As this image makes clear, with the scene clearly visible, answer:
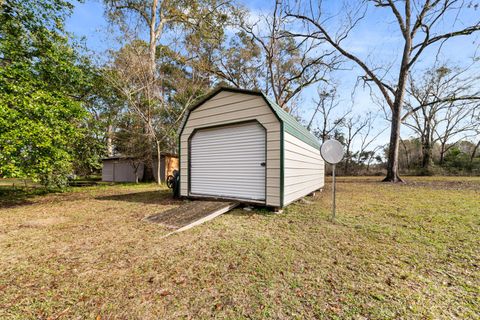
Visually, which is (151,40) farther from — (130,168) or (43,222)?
(43,222)

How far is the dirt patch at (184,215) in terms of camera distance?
12.5 feet

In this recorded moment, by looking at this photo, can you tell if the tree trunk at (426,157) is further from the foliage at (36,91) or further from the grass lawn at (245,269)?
the foliage at (36,91)

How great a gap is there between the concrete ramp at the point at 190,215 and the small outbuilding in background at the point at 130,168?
10469 millimetres

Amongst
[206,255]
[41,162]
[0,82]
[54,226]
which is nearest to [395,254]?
[206,255]

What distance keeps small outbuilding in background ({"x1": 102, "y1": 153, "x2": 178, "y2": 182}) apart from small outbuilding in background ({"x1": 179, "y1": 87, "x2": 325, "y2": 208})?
9.28 m

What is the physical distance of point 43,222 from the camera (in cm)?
405

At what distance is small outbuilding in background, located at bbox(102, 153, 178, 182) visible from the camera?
14.6 m

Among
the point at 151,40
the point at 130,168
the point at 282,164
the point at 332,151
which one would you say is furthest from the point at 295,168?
the point at 130,168

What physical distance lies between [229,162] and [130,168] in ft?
44.8

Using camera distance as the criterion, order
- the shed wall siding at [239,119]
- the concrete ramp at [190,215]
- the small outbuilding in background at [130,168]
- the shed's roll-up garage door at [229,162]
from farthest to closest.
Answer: the small outbuilding in background at [130,168] < the shed's roll-up garage door at [229,162] < the shed wall siding at [239,119] < the concrete ramp at [190,215]

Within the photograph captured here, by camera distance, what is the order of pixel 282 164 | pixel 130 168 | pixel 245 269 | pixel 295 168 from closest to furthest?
pixel 245 269 < pixel 282 164 < pixel 295 168 < pixel 130 168

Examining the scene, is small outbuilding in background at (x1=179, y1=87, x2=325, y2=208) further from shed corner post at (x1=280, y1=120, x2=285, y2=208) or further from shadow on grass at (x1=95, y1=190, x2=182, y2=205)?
shadow on grass at (x1=95, y1=190, x2=182, y2=205)

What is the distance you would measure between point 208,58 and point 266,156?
13276 millimetres

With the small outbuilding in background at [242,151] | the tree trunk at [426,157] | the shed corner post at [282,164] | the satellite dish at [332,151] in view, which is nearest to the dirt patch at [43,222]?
the small outbuilding in background at [242,151]
